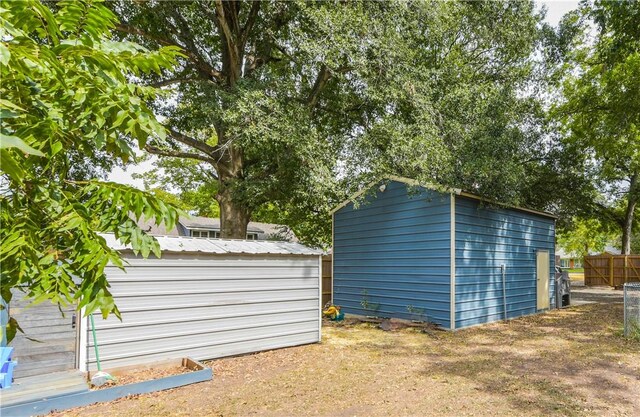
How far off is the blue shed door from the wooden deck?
1085cm

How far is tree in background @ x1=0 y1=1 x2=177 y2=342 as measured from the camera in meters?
1.10

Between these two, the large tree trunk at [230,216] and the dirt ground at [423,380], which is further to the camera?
the large tree trunk at [230,216]

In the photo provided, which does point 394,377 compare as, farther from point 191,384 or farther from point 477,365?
point 191,384

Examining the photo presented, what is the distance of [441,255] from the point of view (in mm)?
8531

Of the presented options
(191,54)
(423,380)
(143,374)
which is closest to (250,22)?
(191,54)

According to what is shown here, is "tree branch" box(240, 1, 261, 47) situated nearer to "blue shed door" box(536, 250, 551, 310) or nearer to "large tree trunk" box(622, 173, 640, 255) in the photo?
"blue shed door" box(536, 250, 551, 310)

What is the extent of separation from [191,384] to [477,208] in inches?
275

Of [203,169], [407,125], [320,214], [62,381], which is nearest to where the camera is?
[62,381]

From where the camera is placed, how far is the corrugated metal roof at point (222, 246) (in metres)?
5.78

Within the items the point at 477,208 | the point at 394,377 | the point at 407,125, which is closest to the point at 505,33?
the point at 407,125

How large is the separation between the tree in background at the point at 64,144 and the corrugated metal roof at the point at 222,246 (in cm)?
418

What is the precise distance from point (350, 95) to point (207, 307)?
773 cm

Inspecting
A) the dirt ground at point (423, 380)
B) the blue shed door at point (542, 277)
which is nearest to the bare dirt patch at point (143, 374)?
the dirt ground at point (423, 380)

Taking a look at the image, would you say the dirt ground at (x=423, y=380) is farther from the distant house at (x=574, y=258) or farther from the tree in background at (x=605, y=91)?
the distant house at (x=574, y=258)
